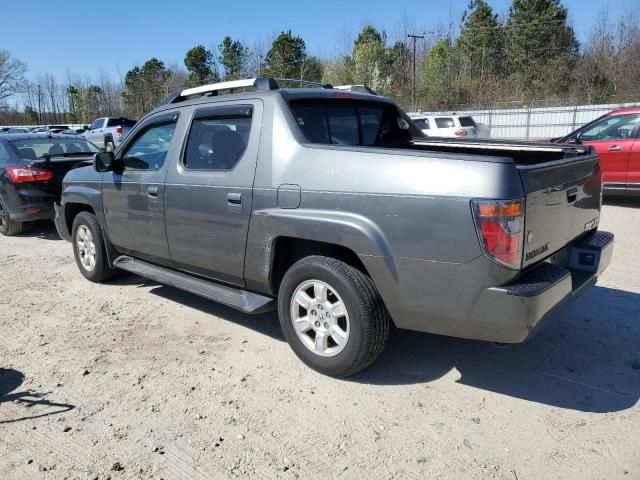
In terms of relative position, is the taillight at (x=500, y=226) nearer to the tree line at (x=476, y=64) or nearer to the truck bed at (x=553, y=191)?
the truck bed at (x=553, y=191)

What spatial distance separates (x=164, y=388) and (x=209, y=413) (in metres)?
0.49

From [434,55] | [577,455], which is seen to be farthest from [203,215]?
[434,55]

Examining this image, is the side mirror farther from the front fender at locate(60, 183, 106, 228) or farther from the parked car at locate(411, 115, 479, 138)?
the parked car at locate(411, 115, 479, 138)

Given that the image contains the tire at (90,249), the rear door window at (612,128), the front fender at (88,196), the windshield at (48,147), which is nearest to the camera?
the front fender at (88,196)

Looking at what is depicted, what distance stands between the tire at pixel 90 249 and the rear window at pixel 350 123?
2.78m

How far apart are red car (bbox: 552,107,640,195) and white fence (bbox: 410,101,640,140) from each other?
51.7 ft

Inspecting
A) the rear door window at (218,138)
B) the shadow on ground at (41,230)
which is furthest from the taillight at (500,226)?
the shadow on ground at (41,230)

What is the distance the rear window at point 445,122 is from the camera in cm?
1953

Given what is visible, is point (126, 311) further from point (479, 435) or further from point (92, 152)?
point (92, 152)

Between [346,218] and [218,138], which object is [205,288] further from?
[346,218]

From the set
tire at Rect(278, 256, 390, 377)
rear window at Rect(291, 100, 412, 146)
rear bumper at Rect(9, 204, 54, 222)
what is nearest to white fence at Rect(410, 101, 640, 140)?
rear bumper at Rect(9, 204, 54, 222)

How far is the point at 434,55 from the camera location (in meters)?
47.7

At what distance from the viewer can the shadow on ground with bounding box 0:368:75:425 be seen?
3260mm

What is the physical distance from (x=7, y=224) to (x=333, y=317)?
7094mm
